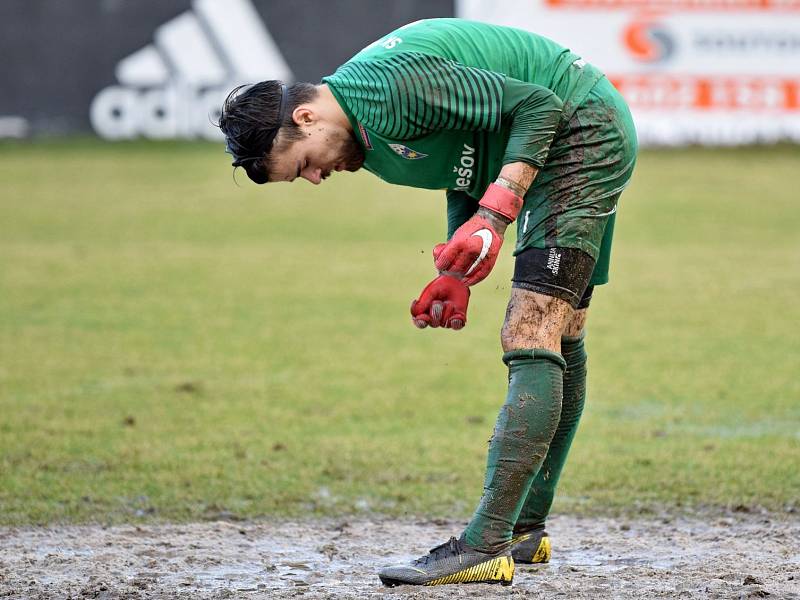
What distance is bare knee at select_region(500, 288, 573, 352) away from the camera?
4168mm

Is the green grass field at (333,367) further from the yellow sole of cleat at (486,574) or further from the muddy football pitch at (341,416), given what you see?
the yellow sole of cleat at (486,574)

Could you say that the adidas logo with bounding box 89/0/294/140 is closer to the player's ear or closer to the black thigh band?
the player's ear

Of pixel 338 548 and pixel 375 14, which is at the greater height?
pixel 375 14

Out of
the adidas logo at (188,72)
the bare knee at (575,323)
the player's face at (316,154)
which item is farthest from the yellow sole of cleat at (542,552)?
the adidas logo at (188,72)

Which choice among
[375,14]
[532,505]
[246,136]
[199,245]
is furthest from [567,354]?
[375,14]

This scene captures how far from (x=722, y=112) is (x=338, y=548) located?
1728cm

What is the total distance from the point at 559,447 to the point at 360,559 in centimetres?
84

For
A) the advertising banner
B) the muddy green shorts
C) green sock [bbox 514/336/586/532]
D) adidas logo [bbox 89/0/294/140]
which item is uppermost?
the advertising banner

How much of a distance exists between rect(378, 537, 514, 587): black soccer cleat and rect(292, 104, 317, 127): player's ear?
4.81ft

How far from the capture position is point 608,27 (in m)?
20.2

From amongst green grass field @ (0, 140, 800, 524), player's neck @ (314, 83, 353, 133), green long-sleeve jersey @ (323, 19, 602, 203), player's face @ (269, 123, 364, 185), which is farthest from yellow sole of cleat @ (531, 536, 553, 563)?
player's neck @ (314, 83, 353, 133)

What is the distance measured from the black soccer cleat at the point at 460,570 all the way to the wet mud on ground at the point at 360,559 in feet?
0.12

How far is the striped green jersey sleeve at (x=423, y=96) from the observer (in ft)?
12.9

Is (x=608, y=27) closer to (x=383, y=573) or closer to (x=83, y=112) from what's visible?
(x=83, y=112)
